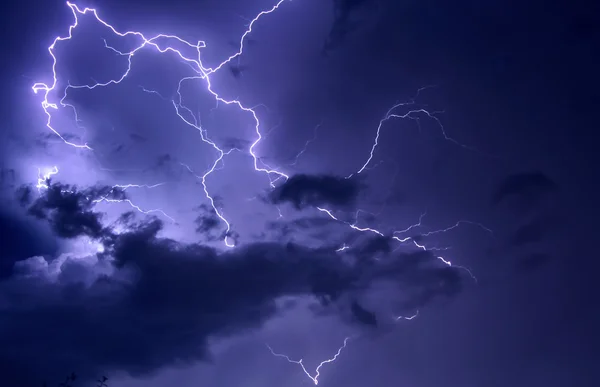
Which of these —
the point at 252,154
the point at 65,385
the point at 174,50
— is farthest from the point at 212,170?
the point at 65,385

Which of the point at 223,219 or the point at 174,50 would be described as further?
the point at 223,219

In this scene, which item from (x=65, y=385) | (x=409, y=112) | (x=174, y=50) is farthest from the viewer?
(x=65, y=385)

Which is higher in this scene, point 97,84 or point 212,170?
point 97,84

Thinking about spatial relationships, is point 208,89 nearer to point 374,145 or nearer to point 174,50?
point 174,50

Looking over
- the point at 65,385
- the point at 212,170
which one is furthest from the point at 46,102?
the point at 65,385

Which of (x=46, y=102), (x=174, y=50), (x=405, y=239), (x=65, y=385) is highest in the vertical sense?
(x=174, y=50)

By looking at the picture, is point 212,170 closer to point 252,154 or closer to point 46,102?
point 252,154

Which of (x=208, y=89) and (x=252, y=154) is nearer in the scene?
(x=208, y=89)

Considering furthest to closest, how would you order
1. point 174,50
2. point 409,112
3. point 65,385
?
point 65,385 → point 409,112 → point 174,50

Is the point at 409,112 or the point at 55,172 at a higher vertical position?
the point at 409,112
